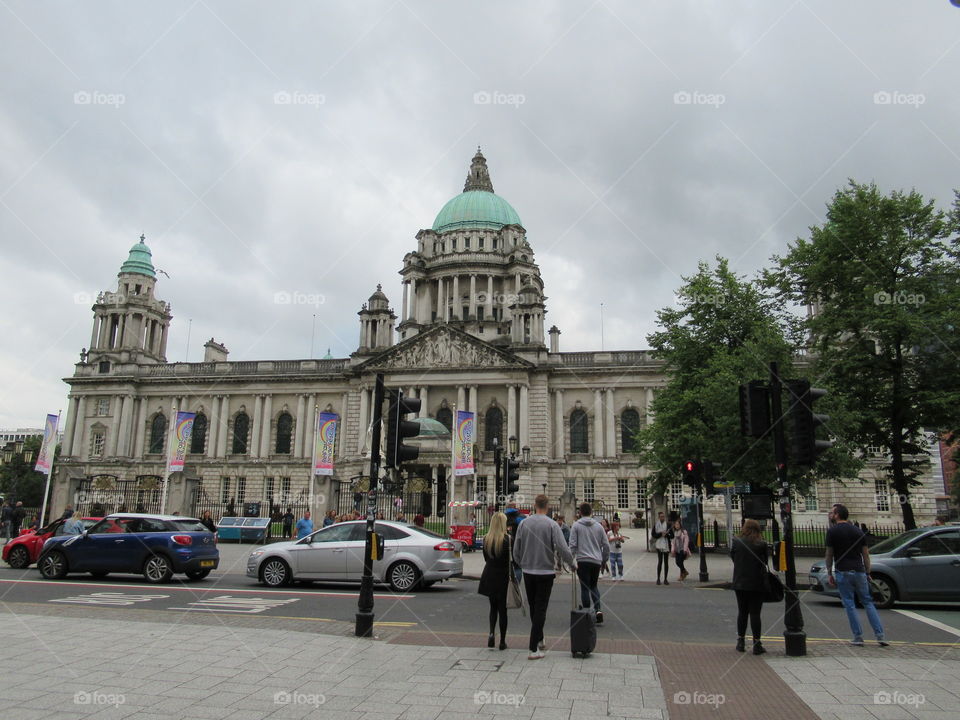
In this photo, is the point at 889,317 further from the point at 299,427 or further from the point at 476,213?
the point at 476,213

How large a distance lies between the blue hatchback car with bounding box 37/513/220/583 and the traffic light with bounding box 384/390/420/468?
7.94 metres

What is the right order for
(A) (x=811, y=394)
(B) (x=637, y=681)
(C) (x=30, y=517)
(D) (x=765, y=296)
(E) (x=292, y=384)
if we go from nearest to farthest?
(B) (x=637, y=681) < (A) (x=811, y=394) < (D) (x=765, y=296) < (C) (x=30, y=517) < (E) (x=292, y=384)

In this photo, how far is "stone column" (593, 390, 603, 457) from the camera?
174 feet

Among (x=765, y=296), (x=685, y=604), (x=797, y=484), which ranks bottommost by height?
(x=685, y=604)

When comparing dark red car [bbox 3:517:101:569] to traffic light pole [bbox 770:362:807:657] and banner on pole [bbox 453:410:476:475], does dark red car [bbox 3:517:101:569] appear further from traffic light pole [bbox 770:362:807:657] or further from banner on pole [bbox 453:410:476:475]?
traffic light pole [bbox 770:362:807:657]

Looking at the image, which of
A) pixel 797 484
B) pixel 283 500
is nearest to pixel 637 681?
pixel 797 484

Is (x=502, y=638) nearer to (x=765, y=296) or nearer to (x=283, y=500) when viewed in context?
(x=765, y=296)

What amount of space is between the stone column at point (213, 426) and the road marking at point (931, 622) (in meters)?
55.7

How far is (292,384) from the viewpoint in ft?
195

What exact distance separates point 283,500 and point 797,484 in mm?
42339

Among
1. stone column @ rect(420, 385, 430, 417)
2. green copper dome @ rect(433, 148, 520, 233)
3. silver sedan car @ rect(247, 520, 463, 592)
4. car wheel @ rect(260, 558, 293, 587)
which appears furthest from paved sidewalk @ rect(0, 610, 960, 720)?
green copper dome @ rect(433, 148, 520, 233)

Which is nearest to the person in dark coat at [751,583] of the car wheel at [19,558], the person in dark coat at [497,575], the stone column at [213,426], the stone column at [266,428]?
the person in dark coat at [497,575]

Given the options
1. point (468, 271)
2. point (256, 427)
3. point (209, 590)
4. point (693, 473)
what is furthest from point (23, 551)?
point (468, 271)

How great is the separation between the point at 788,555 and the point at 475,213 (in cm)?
6849
